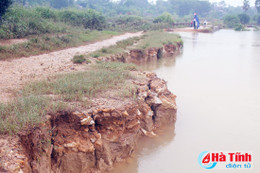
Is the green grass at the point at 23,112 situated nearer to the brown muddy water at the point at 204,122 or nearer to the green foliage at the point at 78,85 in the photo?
the green foliage at the point at 78,85

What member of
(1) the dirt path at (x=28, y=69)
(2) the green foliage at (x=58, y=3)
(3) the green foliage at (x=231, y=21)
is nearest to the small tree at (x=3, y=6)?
(1) the dirt path at (x=28, y=69)

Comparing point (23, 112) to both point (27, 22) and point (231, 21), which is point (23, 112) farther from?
point (231, 21)

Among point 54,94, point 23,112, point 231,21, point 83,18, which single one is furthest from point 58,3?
point 23,112

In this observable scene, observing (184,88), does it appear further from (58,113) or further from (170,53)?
(170,53)

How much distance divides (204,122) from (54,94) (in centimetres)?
431

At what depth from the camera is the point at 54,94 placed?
17.5 feet

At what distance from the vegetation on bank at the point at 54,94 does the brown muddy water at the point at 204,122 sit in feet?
5.15

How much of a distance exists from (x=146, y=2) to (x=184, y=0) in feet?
55.4

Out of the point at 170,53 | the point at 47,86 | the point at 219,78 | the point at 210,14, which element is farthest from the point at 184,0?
the point at 47,86

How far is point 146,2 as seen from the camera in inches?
3762

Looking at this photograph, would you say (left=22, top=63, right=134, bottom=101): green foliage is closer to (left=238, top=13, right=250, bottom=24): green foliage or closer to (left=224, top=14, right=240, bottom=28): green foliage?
(left=224, top=14, right=240, bottom=28): green foliage

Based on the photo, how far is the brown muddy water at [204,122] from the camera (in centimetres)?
542

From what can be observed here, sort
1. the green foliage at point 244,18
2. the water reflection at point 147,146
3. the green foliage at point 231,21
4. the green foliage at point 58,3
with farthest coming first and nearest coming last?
the green foliage at point 244,18 < the green foliage at point 231,21 < the green foliage at point 58,3 < the water reflection at point 147,146

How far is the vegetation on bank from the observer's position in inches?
157
